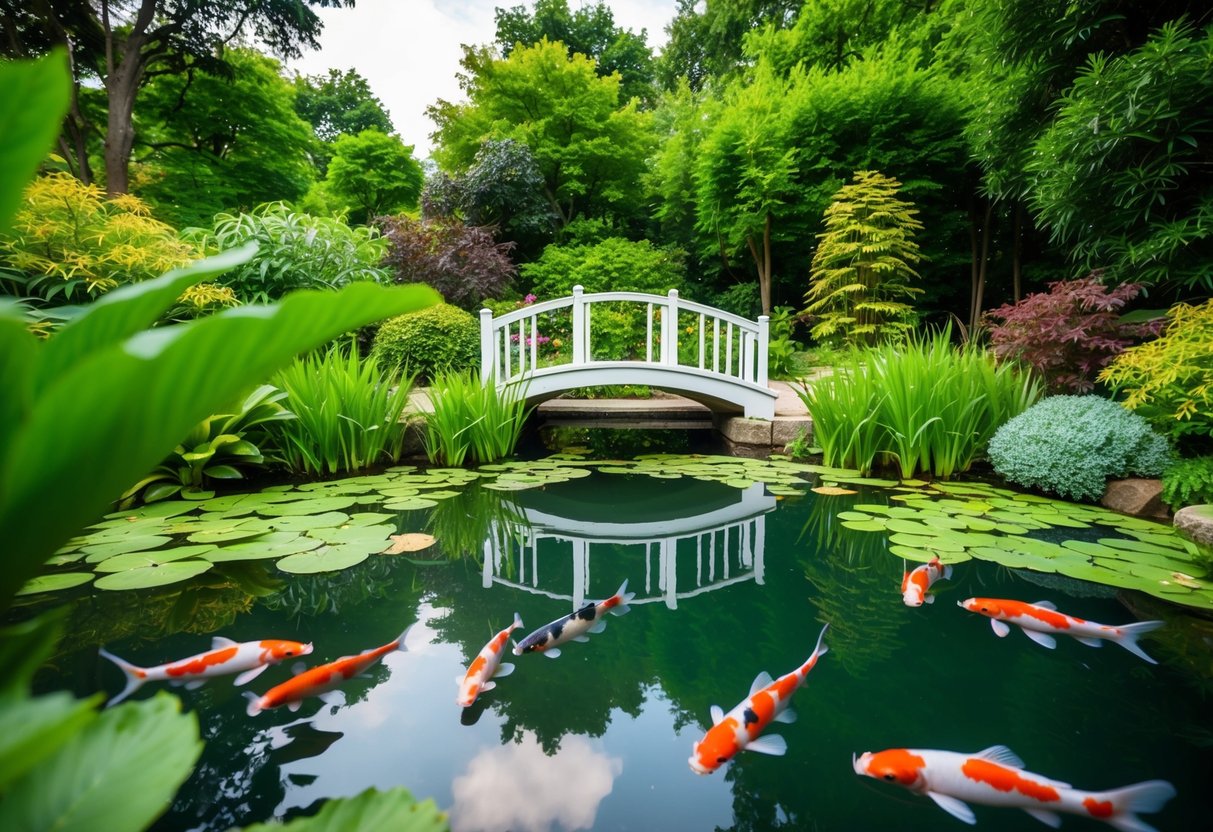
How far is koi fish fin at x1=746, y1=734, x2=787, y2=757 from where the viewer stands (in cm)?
100

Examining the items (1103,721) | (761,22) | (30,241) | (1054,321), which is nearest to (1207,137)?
(1054,321)

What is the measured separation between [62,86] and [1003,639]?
1959 millimetres

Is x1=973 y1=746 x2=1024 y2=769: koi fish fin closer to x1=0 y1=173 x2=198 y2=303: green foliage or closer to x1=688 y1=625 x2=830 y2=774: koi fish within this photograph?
x1=688 y1=625 x2=830 y2=774: koi fish

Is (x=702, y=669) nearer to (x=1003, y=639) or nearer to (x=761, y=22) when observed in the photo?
(x=1003, y=639)

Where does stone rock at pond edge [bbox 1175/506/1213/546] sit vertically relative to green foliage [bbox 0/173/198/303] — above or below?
below

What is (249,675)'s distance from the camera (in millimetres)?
1291

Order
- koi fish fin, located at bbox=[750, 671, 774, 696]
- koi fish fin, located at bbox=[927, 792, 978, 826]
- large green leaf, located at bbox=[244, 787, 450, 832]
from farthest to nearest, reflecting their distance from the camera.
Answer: koi fish fin, located at bbox=[750, 671, 774, 696] < koi fish fin, located at bbox=[927, 792, 978, 826] < large green leaf, located at bbox=[244, 787, 450, 832]

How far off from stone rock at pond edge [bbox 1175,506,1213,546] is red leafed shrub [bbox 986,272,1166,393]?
1.28 metres

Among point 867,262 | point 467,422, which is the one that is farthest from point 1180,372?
point 867,262

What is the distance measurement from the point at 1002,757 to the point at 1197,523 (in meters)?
1.78

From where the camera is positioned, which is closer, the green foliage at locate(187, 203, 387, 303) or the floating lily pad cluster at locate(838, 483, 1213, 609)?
the floating lily pad cluster at locate(838, 483, 1213, 609)

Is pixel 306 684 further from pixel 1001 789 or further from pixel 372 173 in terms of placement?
pixel 372 173

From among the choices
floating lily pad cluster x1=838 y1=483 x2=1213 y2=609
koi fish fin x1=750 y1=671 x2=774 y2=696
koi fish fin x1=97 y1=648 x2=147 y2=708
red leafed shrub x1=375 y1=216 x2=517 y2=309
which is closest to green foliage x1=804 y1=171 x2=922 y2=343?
red leafed shrub x1=375 y1=216 x2=517 y2=309

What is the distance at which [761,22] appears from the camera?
36.9 ft
